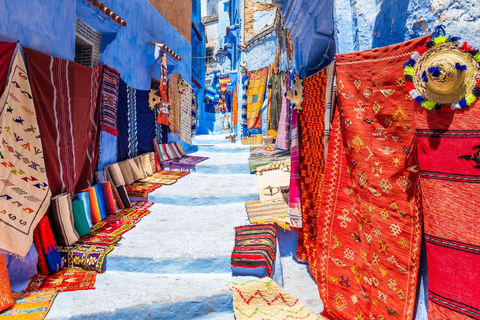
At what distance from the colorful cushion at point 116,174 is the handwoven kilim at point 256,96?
24.7 ft

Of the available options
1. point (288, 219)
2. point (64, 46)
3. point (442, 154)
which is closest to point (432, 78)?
point (442, 154)

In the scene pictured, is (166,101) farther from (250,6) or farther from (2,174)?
(250,6)

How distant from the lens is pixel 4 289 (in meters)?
2.44

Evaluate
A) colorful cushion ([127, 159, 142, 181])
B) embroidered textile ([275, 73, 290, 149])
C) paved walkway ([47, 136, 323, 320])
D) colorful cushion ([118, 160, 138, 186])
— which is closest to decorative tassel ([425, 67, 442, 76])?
paved walkway ([47, 136, 323, 320])

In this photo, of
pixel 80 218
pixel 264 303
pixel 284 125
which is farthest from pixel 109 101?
pixel 264 303

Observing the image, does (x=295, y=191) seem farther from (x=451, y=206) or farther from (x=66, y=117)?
(x=66, y=117)

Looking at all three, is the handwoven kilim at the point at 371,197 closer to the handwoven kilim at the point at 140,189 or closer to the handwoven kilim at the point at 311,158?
the handwoven kilim at the point at 311,158

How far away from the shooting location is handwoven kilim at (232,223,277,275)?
Result: 3115mm

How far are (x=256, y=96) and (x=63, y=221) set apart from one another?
956 cm

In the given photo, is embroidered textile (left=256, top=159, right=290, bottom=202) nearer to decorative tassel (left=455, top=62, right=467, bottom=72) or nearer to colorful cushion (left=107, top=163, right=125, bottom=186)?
colorful cushion (left=107, top=163, right=125, bottom=186)

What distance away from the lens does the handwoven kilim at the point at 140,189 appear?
527cm

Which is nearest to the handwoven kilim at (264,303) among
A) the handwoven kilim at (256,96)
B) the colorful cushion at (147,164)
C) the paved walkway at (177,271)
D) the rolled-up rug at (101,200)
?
the paved walkway at (177,271)

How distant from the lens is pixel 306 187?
3.62 m

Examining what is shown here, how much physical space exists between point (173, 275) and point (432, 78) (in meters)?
3.10
